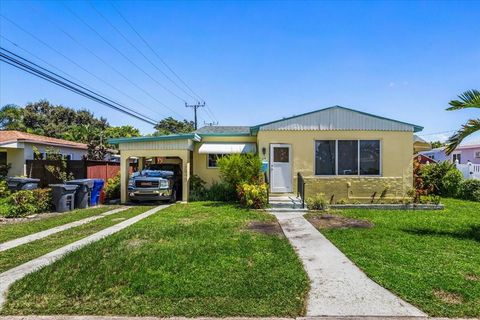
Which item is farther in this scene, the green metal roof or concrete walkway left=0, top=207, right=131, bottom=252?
the green metal roof

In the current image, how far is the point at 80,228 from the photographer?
9.12 m

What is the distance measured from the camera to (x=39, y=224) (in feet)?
32.4

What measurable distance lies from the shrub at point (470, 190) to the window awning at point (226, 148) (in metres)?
10.6

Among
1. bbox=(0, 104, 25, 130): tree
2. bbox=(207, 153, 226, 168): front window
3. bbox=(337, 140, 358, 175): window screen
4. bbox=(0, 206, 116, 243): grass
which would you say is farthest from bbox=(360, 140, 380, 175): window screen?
bbox=(0, 104, 25, 130): tree

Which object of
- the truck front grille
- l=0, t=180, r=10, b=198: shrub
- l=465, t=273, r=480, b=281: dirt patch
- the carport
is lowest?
l=465, t=273, r=480, b=281: dirt patch

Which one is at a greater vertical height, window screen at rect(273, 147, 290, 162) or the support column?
window screen at rect(273, 147, 290, 162)

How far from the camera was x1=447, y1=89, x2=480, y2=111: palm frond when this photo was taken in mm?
8295

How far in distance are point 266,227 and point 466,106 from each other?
6.08 m

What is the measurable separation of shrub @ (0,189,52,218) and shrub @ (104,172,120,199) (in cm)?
343

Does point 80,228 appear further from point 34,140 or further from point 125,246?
point 34,140

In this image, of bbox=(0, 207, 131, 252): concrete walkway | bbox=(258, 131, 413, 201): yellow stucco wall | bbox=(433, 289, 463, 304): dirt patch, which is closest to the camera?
bbox=(433, 289, 463, 304): dirt patch

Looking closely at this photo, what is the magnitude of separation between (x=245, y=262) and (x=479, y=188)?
1541 cm

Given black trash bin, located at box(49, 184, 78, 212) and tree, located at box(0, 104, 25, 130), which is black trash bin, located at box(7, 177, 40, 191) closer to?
black trash bin, located at box(49, 184, 78, 212)

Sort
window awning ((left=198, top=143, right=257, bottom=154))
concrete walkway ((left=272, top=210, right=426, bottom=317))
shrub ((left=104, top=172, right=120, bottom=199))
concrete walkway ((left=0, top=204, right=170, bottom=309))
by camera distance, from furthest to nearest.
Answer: shrub ((left=104, top=172, right=120, bottom=199))
window awning ((left=198, top=143, right=257, bottom=154))
concrete walkway ((left=0, top=204, right=170, bottom=309))
concrete walkway ((left=272, top=210, right=426, bottom=317))
